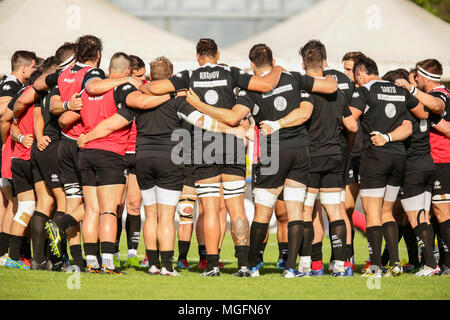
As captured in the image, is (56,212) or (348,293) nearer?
(348,293)

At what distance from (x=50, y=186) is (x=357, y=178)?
12.3ft

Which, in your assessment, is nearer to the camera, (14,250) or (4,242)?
(14,250)

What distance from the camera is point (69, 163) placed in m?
7.96

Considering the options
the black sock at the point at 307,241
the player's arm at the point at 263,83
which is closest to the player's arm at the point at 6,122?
the player's arm at the point at 263,83

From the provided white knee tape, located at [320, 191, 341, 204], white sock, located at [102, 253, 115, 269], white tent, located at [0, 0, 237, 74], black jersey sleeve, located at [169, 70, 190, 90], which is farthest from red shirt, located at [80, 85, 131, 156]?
white tent, located at [0, 0, 237, 74]

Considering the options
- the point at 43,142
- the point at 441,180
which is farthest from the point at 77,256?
the point at 441,180

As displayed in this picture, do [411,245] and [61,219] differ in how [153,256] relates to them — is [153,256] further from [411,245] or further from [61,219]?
[411,245]

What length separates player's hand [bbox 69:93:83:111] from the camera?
776 centimetres

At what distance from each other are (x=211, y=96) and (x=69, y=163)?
1742 millimetres

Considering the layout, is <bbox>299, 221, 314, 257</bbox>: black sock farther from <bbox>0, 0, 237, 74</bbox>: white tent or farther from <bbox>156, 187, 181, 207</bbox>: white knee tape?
<bbox>0, 0, 237, 74</bbox>: white tent

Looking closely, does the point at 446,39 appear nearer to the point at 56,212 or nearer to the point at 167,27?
the point at 56,212

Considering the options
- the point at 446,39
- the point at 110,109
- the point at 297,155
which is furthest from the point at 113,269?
the point at 446,39

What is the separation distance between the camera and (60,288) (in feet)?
21.1
